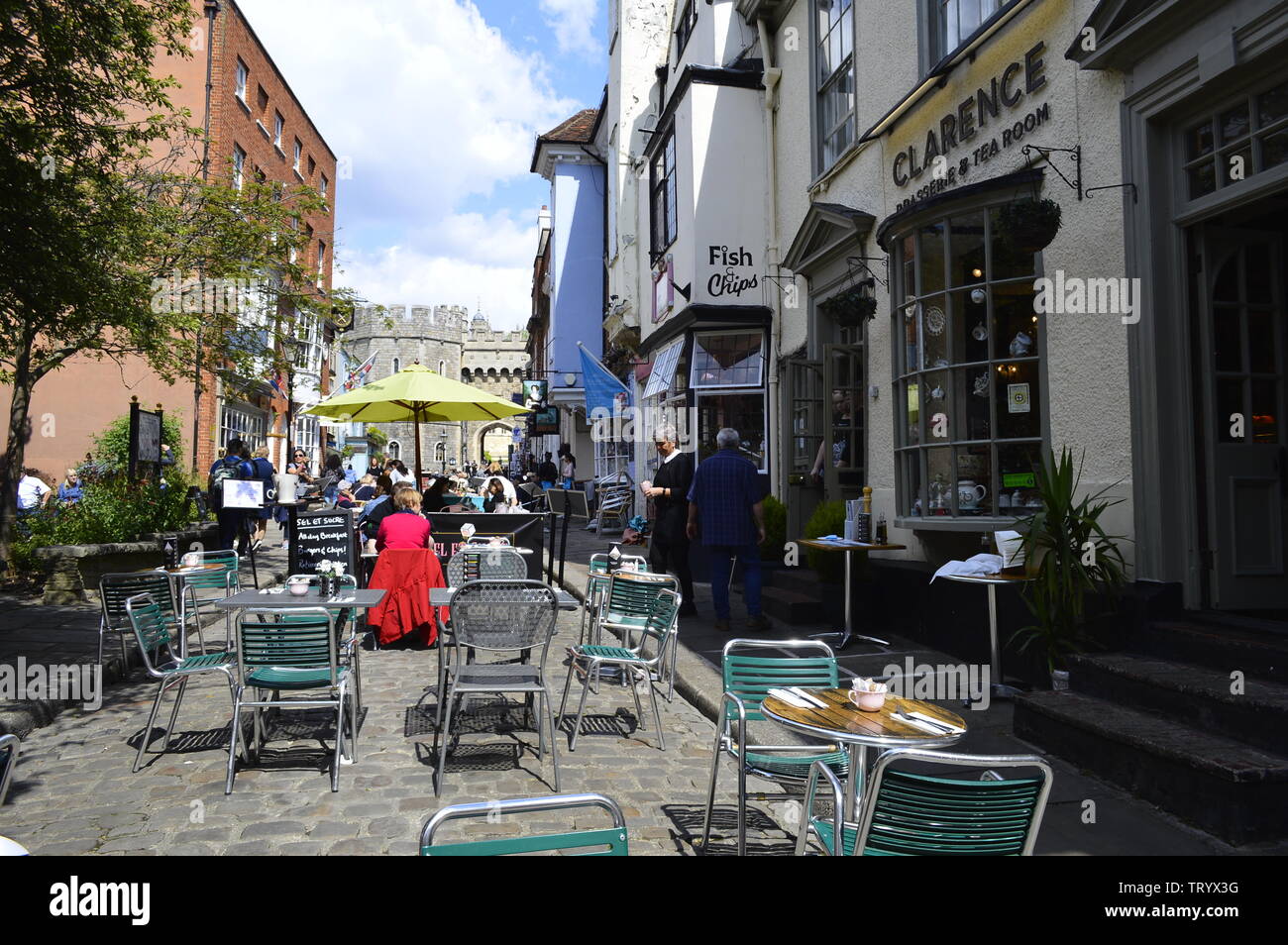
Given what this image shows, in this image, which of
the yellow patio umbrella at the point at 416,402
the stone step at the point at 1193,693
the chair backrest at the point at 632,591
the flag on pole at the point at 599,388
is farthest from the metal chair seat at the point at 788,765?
the flag on pole at the point at 599,388

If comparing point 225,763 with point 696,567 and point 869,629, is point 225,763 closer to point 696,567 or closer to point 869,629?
point 869,629

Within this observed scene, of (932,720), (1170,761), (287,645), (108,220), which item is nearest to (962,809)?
(932,720)

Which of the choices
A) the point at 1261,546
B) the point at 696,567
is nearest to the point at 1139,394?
the point at 1261,546

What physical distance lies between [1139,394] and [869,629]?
3.39 meters

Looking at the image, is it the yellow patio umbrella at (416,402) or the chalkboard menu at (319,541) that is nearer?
the chalkboard menu at (319,541)

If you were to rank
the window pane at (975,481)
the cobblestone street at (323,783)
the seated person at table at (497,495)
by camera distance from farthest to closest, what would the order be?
the seated person at table at (497,495) < the window pane at (975,481) < the cobblestone street at (323,783)

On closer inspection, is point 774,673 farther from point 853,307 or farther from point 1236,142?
point 853,307

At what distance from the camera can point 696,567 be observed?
12.4 m

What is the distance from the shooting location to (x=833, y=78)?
33.5ft

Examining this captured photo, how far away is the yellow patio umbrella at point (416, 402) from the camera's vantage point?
10.4 m

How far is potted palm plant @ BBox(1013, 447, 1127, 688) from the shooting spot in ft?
17.7

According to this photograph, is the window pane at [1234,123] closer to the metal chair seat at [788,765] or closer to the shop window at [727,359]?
the metal chair seat at [788,765]

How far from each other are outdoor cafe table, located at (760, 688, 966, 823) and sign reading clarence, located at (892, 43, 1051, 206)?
5.00 m

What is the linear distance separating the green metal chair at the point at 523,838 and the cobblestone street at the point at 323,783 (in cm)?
185
